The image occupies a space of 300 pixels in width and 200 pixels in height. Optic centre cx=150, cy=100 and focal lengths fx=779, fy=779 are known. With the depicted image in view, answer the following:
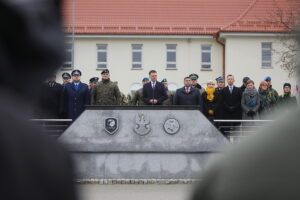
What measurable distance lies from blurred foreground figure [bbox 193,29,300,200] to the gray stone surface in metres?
14.5

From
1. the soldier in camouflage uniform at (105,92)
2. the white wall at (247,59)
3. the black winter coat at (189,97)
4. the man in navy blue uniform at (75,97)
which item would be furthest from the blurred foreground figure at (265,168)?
the white wall at (247,59)

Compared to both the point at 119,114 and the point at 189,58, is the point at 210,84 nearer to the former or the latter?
the point at 119,114

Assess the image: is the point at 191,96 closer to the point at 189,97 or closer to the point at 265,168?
the point at 189,97

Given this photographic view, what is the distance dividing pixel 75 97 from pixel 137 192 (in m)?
3.48

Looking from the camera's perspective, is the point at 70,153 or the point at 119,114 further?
the point at 119,114

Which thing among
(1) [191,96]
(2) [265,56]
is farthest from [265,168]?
(2) [265,56]

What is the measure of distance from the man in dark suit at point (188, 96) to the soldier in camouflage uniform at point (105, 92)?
1268mm

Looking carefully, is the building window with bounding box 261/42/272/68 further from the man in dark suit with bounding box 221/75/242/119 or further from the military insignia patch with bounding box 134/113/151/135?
the military insignia patch with bounding box 134/113/151/135

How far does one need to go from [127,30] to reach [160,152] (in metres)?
41.0

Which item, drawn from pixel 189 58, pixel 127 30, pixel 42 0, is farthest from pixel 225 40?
pixel 42 0

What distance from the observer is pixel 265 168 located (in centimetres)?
73

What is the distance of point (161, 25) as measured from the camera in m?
56.7

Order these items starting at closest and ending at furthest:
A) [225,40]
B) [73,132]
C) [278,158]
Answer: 1. [278,158]
2. [73,132]
3. [225,40]

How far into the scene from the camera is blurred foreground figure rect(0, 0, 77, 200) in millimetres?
699
